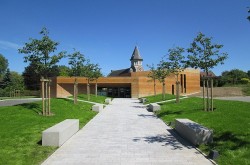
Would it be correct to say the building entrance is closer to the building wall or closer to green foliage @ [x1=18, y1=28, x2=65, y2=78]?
the building wall

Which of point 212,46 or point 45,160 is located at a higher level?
point 212,46

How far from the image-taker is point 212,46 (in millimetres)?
19328

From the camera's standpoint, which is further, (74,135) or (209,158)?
(74,135)

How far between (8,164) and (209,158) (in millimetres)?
5479

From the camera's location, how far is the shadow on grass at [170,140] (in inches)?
401

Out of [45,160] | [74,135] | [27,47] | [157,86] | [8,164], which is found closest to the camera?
[8,164]

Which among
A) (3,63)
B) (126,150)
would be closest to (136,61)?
(3,63)

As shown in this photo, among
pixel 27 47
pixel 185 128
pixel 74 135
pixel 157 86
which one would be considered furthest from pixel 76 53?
pixel 157 86

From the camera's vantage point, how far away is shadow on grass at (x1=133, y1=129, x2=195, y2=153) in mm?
10180

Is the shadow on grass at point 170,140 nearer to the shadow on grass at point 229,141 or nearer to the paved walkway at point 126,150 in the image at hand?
the paved walkway at point 126,150


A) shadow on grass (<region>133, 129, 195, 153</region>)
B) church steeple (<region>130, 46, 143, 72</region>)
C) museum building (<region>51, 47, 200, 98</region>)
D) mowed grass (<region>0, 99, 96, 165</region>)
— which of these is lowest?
shadow on grass (<region>133, 129, 195, 153</region>)

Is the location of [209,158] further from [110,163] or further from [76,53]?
[76,53]

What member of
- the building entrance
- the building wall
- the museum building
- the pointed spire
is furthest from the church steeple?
the building wall

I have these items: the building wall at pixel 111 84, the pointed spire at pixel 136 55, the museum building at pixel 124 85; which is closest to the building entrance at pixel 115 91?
the museum building at pixel 124 85
